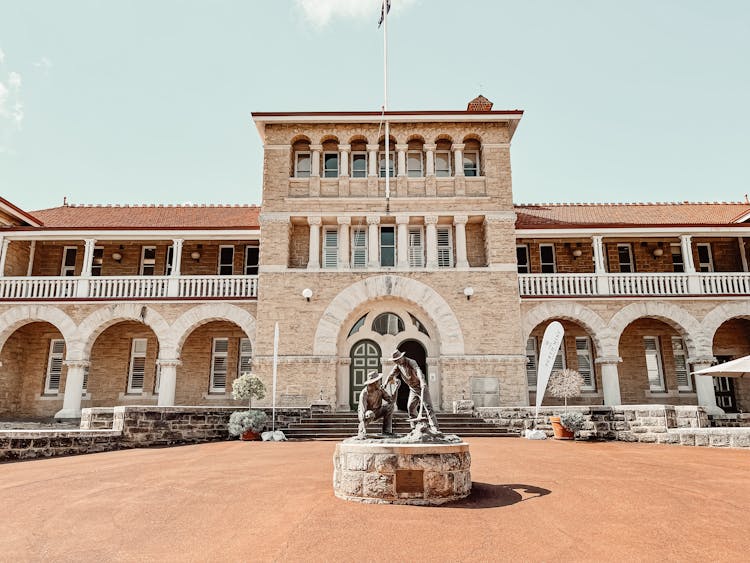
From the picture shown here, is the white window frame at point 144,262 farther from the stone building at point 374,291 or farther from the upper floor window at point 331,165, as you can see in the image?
the upper floor window at point 331,165

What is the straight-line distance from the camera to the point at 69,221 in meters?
22.8

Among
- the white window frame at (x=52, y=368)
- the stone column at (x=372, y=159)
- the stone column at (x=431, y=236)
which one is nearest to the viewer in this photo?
the stone column at (x=431, y=236)

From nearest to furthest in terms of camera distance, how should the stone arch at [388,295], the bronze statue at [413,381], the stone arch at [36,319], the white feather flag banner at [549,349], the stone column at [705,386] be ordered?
1. the bronze statue at [413,381]
2. the white feather flag banner at [549,349]
3. the stone column at [705,386]
4. the stone arch at [388,295]
5. the stone arch at [36,319]

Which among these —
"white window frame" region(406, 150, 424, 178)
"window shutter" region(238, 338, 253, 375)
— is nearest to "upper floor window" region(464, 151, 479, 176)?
"white window frame" region(406, 150, 424, 178)

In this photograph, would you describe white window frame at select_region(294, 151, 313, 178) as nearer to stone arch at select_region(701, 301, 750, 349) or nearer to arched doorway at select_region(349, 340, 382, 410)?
arched doorway at select_region(349, 340, 382, 410)

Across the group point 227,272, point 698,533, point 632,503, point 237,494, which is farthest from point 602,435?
point 227,272

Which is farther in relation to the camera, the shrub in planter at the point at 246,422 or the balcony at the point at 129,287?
the balcony at the point at 129,287

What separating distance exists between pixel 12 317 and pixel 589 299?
20.8 metres

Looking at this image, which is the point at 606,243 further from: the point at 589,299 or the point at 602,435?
the point at 602,435

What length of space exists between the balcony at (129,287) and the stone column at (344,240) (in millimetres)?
3318

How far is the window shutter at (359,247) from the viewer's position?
66.3 ft

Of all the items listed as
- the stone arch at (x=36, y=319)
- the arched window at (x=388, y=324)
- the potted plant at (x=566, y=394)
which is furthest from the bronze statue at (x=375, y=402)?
the stone arch at (x=36, y=319)

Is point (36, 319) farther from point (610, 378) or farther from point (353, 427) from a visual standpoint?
point (610, 378)

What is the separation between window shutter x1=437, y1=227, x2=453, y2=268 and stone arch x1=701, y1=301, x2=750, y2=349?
362 inches
